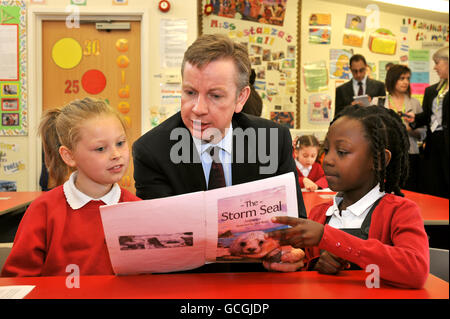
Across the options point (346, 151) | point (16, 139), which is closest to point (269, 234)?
point (346, 151)

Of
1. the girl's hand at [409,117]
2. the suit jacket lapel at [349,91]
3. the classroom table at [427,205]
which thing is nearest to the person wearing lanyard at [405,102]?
the girl's hand at [409,117]

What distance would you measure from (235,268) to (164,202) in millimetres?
658

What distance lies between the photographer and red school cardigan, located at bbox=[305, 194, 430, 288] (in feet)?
2.83

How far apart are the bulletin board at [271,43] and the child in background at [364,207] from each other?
344 centimetres

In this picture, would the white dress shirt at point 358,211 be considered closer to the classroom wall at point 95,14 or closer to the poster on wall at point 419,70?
the classroom wall at point 95,14

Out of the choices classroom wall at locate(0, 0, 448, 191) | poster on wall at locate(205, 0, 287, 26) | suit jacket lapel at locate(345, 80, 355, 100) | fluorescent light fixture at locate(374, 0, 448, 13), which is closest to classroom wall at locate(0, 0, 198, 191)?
classroom wall at locate(0, 0, 448, 191)

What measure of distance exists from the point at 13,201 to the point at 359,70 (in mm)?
3482

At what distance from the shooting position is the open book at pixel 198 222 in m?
0.84

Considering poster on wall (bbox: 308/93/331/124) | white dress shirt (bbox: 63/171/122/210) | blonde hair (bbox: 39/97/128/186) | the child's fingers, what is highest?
poster on wall (bbox: 308/93/331/124)

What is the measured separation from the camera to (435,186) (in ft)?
12.9

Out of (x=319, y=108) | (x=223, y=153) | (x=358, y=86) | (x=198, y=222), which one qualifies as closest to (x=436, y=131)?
(x=358, y=86)

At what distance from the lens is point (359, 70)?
4.54 metres

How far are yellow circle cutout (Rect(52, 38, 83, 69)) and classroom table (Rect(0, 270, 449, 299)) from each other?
3524 millimetres

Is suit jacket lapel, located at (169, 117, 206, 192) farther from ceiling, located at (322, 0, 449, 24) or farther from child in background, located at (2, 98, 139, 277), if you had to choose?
ceiling, located at (322, 0, 449, 24)
